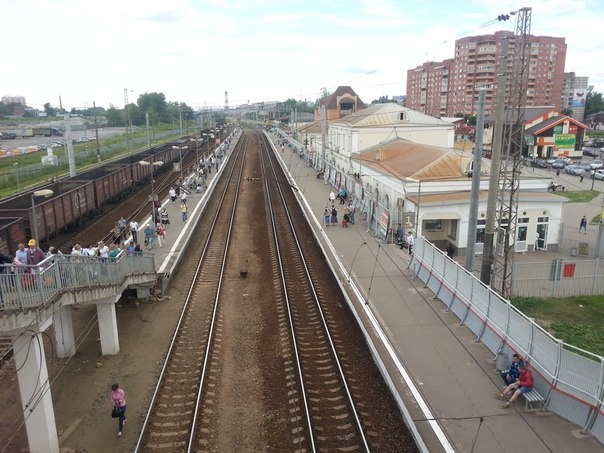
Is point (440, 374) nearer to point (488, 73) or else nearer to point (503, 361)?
point (503, 361)

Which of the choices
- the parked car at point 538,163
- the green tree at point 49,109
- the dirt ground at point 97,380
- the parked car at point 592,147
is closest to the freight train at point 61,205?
the dirt ground at point 97,380

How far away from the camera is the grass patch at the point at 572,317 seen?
48.0 ft

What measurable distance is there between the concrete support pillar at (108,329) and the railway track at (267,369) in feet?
5.36

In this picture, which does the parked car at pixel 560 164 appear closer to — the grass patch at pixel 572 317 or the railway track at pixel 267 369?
the grass patch at pixel 572 317

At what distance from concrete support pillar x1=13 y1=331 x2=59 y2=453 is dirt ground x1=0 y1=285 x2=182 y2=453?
1.74ft

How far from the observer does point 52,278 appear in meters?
10.5

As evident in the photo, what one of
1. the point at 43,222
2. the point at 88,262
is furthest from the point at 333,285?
the point at 43,222

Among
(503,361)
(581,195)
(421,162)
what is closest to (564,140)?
(581,195)

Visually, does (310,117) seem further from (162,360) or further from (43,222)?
(162,360)

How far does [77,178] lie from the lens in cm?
3419

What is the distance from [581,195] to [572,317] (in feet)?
101

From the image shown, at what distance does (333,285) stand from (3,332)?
1204 centimetres

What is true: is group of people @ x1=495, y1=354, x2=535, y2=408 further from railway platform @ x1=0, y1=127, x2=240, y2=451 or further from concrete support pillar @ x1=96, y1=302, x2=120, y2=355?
concrete support pillar @ x1=96, y1=302, x2=120, y2=355

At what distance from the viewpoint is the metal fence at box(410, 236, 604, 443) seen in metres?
9.39
